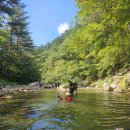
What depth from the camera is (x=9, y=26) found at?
2210 inches

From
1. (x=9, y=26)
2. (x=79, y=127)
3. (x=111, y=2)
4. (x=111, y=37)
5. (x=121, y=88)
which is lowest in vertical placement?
(x=79, y=127)

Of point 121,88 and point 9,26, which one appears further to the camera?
point 9,26

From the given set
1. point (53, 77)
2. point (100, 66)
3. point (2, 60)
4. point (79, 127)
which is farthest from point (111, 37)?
point (53, 77)

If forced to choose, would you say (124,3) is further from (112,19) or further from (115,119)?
(115,119)

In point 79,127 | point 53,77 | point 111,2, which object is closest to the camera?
point 79,127

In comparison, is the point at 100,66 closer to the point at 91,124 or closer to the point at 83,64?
the point at 83,64

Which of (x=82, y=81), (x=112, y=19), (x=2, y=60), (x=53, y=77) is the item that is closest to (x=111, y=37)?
(x=112, y=19)

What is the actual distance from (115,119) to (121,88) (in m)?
18.9

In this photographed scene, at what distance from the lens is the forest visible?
17391 millimetres

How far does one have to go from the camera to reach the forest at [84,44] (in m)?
17.4

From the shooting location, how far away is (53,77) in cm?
7731

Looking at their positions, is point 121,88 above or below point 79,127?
above

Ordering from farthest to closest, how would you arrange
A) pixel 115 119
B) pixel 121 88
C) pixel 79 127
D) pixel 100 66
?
pixel 100 66, pixel 121 88, pixel 115 119, pixel 79 127

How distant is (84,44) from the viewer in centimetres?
2272
